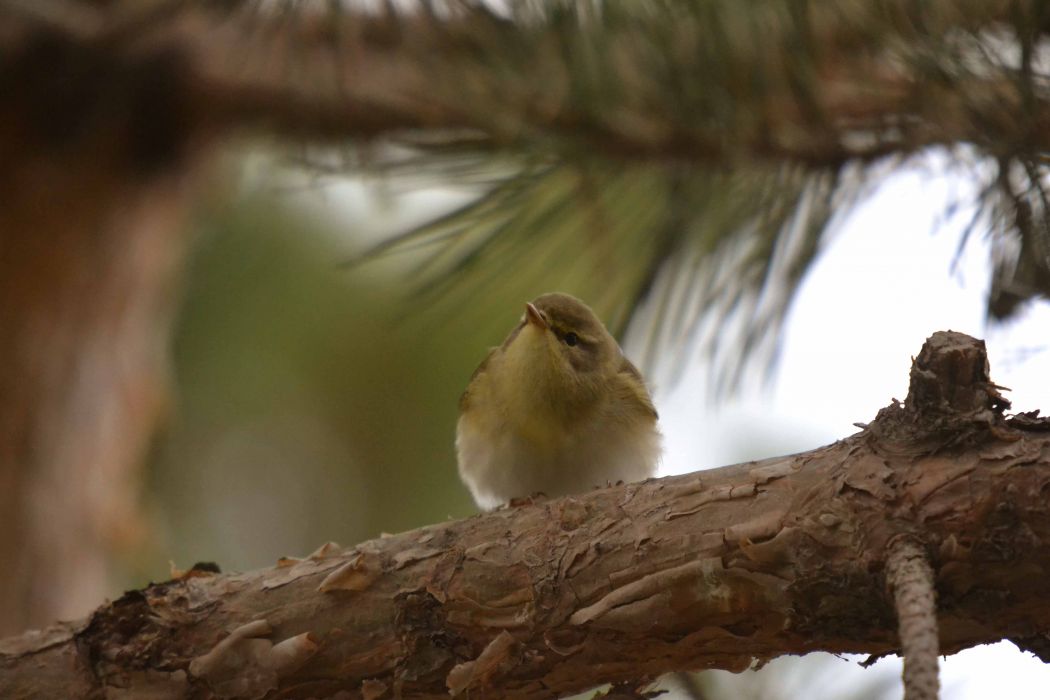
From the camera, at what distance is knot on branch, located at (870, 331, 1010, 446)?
1.39 metres

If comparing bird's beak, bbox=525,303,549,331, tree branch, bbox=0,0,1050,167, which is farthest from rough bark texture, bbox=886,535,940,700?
bird's beak, bbox=525,303,549,331

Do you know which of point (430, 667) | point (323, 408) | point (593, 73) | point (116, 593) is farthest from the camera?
point (323, 408)

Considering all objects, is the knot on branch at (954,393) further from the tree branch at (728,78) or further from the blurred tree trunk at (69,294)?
the blurred tree trunk at (69,294)

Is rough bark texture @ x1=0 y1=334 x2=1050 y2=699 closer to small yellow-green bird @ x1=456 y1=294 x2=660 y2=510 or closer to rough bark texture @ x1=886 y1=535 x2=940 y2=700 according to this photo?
rough bark texture @ x1=886 y1=535 x2=940 y2=700

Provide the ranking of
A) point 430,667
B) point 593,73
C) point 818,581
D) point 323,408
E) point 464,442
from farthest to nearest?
point 323,408 → point 464,442 → point 593,73 → point 430,667 → point 818,581

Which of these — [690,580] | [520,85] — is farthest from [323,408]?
[690,580]

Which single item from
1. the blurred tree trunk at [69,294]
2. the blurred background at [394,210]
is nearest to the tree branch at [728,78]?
the blurred background at [394,210]

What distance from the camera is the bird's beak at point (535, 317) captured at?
2.76m

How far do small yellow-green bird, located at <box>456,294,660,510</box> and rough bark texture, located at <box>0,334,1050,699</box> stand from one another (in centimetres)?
85

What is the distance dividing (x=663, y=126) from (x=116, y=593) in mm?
2859

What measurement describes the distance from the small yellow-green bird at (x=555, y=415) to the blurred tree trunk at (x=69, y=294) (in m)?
1.12

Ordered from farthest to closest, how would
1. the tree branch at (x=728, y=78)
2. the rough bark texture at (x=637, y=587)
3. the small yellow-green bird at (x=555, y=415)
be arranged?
the small yellow-green bird at (x=555, y=415) < the tree branch at (x=728, y=78) < the rough bark texture at (x=637, y=587)

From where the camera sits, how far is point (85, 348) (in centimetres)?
326

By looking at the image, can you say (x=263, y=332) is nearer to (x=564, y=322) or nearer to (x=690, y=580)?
(x=564, y=322)
